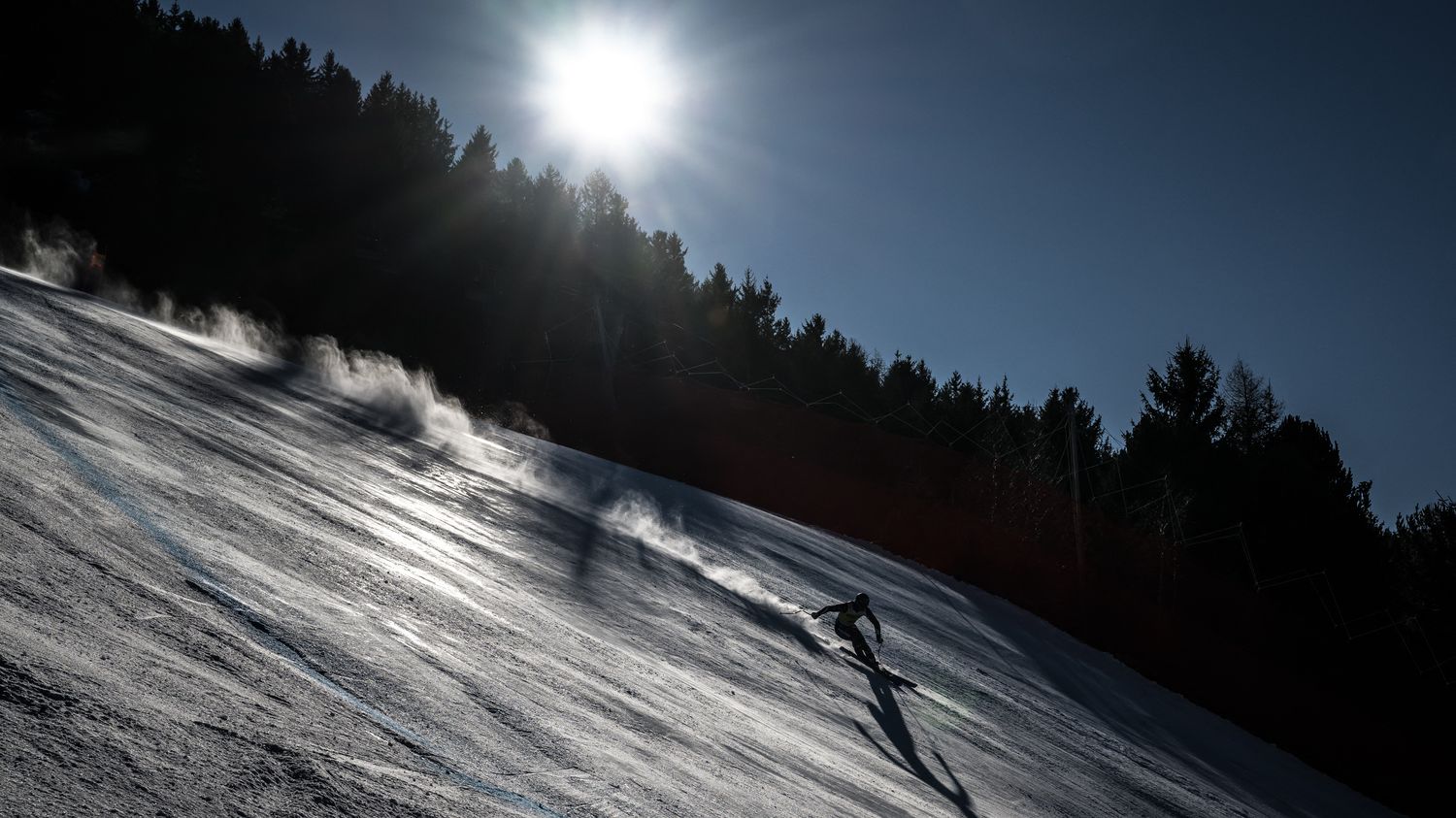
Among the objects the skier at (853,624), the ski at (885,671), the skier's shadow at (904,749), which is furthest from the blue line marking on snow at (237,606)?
the ski at (885,671)

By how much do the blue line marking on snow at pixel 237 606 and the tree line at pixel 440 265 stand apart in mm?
31447

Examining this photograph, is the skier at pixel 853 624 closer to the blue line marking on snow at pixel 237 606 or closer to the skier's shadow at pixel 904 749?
the skier's shadow at pixel 904 749

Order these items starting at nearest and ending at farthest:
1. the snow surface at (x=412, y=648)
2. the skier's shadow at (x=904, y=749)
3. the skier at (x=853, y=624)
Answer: the snow surface at (x=412, y=648), the skier's shadow at (x=904, y=749), the skier at (x=853, y=624)

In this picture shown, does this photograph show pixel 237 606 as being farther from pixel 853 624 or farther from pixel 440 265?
pixel 440 265

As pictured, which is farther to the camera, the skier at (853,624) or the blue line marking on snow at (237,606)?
the skier at (853,624)

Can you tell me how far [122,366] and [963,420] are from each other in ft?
154

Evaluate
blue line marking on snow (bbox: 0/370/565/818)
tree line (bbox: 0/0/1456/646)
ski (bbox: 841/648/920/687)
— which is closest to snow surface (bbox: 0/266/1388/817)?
blue line marking on snow (bbox: 0/370/565/818)

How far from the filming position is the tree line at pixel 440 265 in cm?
4256

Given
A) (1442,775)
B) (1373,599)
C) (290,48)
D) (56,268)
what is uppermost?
(290,48)

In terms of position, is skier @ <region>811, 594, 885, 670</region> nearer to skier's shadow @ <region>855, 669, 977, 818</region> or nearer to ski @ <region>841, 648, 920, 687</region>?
ski @ <region>841, 648, 920, 687</region>

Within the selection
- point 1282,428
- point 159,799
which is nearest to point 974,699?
point 159,799

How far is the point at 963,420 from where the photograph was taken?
176ft

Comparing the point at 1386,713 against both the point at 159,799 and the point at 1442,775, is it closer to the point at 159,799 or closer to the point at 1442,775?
the point at 1442,775

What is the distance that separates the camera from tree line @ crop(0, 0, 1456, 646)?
42562 millimetres
